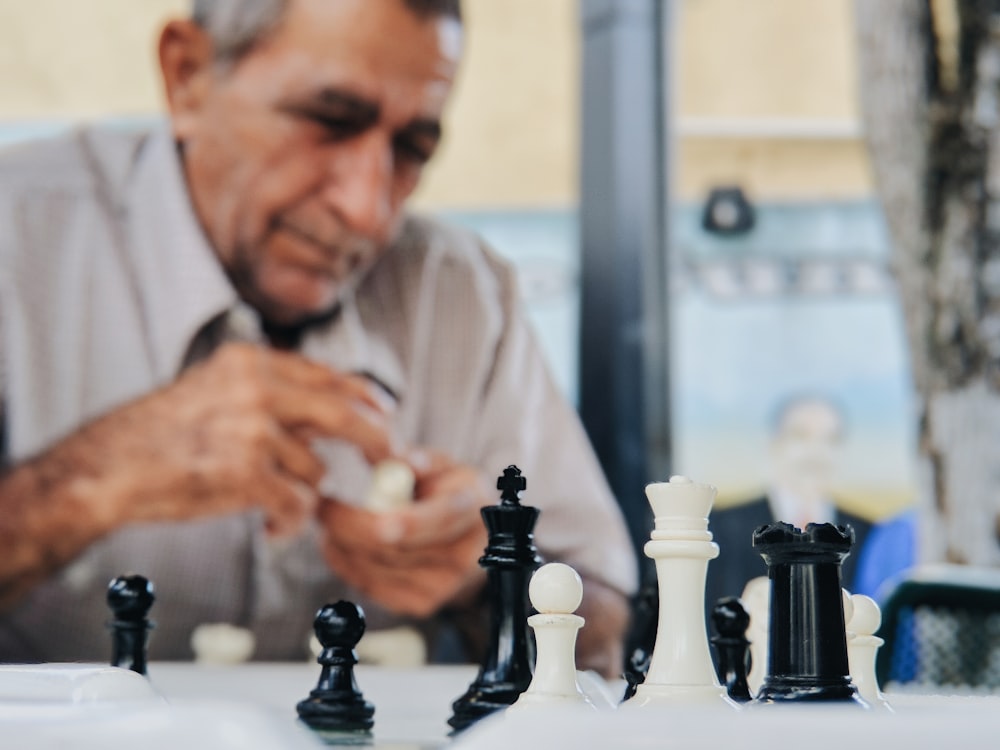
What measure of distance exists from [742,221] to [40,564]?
1.50 meters

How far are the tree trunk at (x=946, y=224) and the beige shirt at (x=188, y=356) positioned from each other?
2.24 feet

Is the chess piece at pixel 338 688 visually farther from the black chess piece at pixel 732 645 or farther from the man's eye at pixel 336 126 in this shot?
the man's eye at pixel 336 126

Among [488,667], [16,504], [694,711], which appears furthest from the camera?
[16,504]

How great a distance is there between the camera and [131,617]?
115 cm

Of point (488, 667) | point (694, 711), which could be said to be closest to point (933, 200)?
point (488, 667)

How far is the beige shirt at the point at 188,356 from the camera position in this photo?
7.63ft

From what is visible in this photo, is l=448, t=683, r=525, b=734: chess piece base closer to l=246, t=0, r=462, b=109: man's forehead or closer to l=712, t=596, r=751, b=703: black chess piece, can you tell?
l=712, t=596, r=751, b=703: black chess piece

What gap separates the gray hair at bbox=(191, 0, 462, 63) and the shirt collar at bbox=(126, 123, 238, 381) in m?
0.19

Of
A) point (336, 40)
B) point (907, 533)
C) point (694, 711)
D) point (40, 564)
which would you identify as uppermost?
point (336, 40)

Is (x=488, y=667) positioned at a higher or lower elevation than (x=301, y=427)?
lower

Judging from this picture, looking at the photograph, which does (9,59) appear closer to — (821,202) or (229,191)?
(229,191)

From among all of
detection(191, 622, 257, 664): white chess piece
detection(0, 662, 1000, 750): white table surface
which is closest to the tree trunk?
detection(191, 622, 257, 664): white chess piece

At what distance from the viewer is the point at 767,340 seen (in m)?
2.70

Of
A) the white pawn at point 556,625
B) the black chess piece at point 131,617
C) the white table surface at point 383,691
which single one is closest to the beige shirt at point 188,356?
the white table surface at point 383,691
